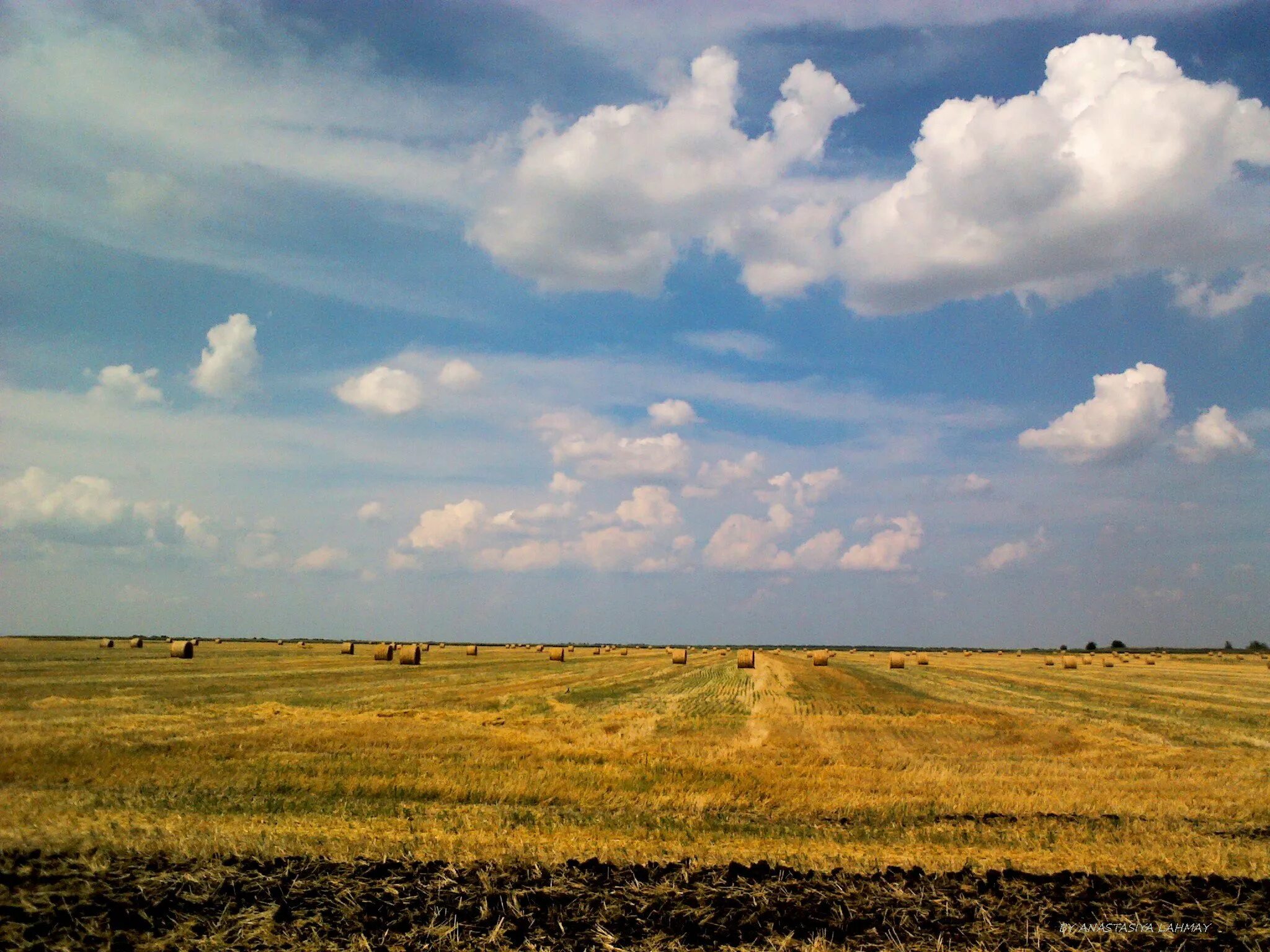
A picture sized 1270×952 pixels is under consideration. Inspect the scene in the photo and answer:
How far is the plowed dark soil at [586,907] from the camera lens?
24.2 feet

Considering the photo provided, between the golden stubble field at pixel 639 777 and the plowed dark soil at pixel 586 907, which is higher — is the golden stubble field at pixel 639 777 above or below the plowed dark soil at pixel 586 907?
below

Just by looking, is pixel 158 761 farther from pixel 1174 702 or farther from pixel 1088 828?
pixel 1174 702

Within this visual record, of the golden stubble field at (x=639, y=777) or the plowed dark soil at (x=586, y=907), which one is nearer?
the plowed dark soil at (x=586, y=907)

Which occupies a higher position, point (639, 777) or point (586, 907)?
point (586, 907)

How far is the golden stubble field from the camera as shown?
11.0 m

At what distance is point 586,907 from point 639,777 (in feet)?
27.4

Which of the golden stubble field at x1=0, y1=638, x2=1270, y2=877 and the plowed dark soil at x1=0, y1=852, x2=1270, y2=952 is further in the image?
the golden stubble field at x1=0, y1=638, x2=1270, y2=877

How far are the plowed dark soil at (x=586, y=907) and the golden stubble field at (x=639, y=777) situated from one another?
1.03 meters

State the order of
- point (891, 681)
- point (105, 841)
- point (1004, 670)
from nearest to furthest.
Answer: point (105, 841) → point (891, 681) → point (1004, 670)

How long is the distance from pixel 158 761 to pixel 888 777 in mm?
14654

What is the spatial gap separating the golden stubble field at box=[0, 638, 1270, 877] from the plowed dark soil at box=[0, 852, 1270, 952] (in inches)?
40.5

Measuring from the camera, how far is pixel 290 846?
407 inches

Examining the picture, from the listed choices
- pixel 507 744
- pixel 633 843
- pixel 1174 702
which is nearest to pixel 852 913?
pixel 633 843

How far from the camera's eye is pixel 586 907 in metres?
8.08
